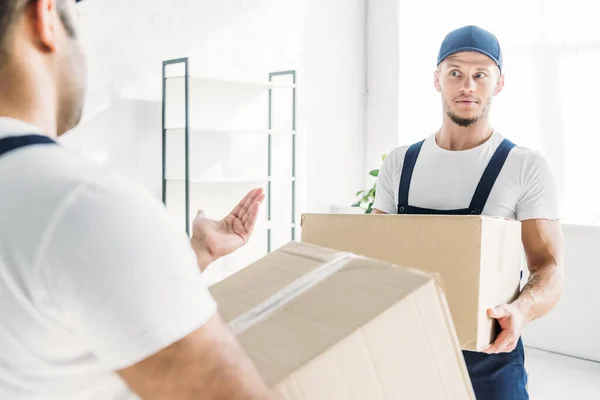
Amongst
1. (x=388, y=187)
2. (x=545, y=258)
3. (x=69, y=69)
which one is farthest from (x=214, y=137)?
(x=69, y=69)

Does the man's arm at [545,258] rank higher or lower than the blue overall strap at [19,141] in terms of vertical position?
lower

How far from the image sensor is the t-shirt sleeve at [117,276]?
1.48ft

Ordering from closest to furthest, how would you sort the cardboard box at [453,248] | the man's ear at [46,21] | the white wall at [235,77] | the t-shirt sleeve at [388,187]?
the man's ear at [46,21] < the cardboard box at [453,248] < the t-shirt sleeve at [388,187] < the white wall at [235,77]

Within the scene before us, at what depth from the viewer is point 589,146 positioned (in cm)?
354

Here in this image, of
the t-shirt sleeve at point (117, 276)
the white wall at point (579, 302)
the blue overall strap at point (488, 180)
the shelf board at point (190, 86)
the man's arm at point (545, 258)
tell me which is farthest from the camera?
the white wall at point (579, 302)

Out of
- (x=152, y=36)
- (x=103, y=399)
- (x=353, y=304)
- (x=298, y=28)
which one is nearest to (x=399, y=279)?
(x=353, y=304)

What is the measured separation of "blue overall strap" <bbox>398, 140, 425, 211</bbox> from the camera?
174cm

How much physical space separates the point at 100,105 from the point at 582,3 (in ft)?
9.09

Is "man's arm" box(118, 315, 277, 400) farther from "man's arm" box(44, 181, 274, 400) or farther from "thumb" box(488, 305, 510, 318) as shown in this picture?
"thumb" box(488, 305, 510, 318)

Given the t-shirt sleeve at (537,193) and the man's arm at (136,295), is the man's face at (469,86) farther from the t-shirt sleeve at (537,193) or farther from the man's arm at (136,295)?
the man's arm at (136,295)

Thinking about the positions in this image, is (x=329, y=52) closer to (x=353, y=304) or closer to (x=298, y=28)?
(x=298, y=28)

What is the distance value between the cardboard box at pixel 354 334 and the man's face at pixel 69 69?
0.32 m

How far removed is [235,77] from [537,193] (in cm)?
248

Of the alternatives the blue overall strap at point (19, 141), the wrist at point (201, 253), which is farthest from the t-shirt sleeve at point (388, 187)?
the blue overall strap at point (19, 141)
